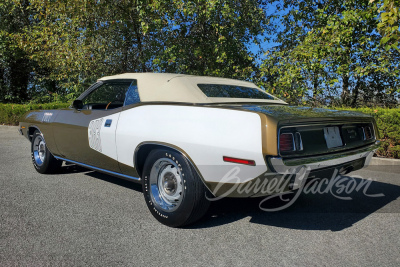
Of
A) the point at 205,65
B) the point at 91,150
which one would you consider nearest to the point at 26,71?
the point at 205,65

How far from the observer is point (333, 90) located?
10.6 metres

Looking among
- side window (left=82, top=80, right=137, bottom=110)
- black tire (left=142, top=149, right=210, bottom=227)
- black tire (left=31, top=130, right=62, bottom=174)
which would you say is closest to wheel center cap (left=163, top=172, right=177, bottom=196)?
black tire (left=142, top=149, right=210, bottom=227)

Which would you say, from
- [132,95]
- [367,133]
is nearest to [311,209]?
[367,133]

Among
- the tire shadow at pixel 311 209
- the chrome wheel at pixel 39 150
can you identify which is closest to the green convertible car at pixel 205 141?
the tire shadow at pixel 311 209

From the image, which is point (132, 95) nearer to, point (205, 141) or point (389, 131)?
point (205, 141)

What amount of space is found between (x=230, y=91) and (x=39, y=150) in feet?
11.4

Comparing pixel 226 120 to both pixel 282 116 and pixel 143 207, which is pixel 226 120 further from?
pixel 143 207

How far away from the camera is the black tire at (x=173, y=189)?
3053 mm

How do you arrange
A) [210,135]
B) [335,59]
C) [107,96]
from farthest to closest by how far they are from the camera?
[335,59] < [107,96] < [210,135]

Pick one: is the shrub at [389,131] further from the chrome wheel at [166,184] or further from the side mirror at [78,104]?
the side mirror at [78,104]

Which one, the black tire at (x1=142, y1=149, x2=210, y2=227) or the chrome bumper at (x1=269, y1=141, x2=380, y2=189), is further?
the black tire at (x1=142, y1=149, x2=210, y2=227)

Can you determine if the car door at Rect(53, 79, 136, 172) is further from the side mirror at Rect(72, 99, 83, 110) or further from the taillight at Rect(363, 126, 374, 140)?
the taillight at Rect(363, 126, 374, 140)

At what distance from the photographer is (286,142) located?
277 cm

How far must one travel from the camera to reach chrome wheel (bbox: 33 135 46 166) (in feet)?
18.2
